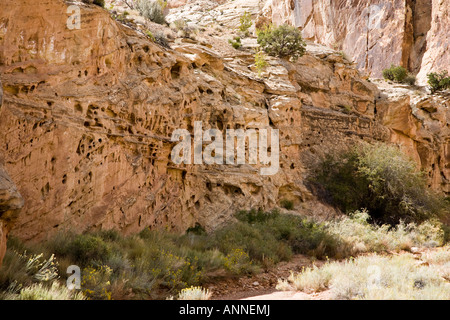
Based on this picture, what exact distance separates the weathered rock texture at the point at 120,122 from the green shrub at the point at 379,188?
141 centimetres

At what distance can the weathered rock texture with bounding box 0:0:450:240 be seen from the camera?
759 centimetres

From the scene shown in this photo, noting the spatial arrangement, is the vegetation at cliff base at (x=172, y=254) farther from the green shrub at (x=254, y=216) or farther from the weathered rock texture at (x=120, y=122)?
the weathered rock texture at (x=120, y=122)

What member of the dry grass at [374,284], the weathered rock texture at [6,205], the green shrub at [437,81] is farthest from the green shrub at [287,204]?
the green shrub at [437,81]

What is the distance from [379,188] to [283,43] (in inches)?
387

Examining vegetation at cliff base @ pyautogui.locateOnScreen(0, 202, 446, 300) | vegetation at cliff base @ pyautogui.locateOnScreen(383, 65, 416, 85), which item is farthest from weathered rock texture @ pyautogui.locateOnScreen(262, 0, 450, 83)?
vegetation at cliff base @ pyautogui.locateOnScreen(0, 202, 446, 300)

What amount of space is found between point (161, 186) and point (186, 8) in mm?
34112

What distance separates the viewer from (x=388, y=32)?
28297 mm

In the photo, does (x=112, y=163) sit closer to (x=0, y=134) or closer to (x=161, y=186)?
(x=161, y=186)

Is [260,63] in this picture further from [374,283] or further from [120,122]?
[374,283]

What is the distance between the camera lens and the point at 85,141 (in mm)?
8508

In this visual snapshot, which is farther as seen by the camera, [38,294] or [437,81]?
[437,81]

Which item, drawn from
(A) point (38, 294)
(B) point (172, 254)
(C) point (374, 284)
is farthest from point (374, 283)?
(A) point (38, 294)

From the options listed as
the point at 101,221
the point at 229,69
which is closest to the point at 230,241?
the point at 101,221

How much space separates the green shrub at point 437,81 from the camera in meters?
23.2
